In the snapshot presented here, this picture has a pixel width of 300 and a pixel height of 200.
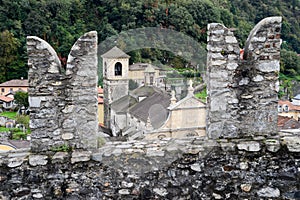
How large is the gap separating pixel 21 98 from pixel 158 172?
41194 millimetres

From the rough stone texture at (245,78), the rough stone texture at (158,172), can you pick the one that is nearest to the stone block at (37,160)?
the rough stone texture at (158,172)

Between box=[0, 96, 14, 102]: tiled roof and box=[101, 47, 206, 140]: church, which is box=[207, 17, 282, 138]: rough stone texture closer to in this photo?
box=[101, 47, 206, 140]: church

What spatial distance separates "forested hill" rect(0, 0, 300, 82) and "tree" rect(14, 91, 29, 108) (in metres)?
3.86

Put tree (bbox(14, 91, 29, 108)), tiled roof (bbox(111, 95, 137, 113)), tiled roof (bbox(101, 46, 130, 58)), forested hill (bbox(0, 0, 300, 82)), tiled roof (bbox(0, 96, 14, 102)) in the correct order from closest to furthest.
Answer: tiled roof (bbox(111, 95, 137, 113)) < tiled roof (bbox(101, 46, 130, 58)) < forested hill (bbox(0, 0, 300, 82)) < tree (bbox(14, 91, 29, 108)) < tiled roof (bbox(0, 96, 14, 102))

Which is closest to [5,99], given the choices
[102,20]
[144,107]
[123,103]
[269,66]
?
[123,103]

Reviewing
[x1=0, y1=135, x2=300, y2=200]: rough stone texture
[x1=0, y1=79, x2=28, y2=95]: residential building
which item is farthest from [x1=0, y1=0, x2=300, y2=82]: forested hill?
[x1=0, y1=135, x2=300, y2=200]: rough stone texture

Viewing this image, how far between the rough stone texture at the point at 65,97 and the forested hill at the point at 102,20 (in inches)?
1139

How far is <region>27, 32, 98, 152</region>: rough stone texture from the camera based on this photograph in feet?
14.8

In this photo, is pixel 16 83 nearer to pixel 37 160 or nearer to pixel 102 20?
pixel 102 20

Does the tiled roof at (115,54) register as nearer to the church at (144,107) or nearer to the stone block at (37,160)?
the church at (144,107)

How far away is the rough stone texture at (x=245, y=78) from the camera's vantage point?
4.70 m

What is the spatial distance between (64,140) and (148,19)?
140 feet

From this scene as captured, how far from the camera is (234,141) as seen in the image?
4.81 m

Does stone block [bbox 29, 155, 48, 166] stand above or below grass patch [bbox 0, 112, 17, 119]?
above
